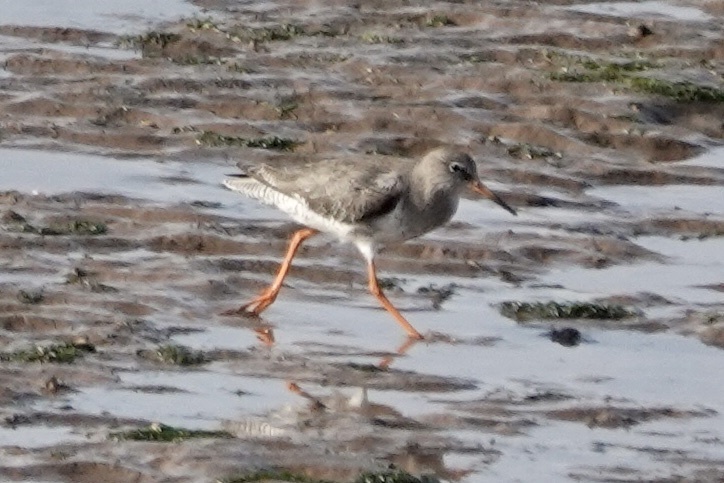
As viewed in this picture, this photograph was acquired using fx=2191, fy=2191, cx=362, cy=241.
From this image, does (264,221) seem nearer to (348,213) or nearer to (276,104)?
(348,213)

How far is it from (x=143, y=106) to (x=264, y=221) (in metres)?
2.51

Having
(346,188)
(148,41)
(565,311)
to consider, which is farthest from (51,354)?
(148,41)

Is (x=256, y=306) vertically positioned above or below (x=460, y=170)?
below

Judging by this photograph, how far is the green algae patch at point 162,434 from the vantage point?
8945 mm

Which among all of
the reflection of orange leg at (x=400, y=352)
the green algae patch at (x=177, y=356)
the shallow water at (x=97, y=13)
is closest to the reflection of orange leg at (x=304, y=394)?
the green algae patch at (x=177, y=356)

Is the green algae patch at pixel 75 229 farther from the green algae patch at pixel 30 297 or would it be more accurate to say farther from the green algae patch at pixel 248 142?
the green algae patch at pixel 248 142

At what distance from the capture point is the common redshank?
11594 millimetres

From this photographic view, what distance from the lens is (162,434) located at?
8.98 m

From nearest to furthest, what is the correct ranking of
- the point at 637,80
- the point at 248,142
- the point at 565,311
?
the point at 565,311 → the point at 248,142 → the point at 637,80

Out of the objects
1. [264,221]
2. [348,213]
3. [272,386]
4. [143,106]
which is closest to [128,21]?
[143,106]

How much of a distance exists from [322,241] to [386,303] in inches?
54.7

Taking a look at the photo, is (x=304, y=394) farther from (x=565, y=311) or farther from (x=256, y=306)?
(x=565, y=311)

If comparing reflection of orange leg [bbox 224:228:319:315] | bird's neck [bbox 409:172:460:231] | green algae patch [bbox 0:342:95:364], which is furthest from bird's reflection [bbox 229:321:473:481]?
bird's neck [bbox 409:172:460:231]

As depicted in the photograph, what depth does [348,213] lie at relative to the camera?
1157cm
